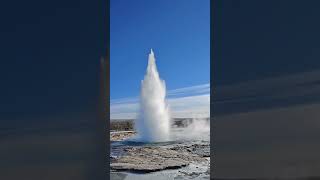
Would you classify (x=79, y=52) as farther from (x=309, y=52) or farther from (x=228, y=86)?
(x=309, y=52)

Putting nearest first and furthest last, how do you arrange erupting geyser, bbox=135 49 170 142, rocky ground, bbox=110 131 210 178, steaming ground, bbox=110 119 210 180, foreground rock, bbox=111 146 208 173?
steaming ground, bbox=110 119 210 180 → rocky ground, bbox=110 131 210 178 → foreground rock, bbox=111 146 208 173 → erupting geyser, bbox=135 49 170 142

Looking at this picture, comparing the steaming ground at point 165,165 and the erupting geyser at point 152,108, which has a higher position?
the erupting geyser at point 152,108

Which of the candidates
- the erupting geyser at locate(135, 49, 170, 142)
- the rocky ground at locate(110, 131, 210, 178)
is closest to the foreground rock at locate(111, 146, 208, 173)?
the rocky ground at locate(110, 131, 210, 178)

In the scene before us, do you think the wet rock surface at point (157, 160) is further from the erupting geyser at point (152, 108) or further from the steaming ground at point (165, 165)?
the erupting geyser at point (152, 108)

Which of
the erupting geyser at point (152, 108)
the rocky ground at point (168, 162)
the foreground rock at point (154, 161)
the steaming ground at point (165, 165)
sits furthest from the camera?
the erupting geyser at point (152, 108)

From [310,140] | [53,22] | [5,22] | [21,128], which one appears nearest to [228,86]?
[310,140]

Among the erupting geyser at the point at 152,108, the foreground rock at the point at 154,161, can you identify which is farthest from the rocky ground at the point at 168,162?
the erupting geyser at the point at 152,108

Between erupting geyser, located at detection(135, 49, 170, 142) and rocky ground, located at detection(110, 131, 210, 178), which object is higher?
erupting geyser, located at detection(135, 49, 170, 142)

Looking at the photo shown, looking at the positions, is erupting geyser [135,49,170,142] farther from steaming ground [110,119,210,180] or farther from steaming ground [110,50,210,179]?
steaming ground [110,119,210,180]

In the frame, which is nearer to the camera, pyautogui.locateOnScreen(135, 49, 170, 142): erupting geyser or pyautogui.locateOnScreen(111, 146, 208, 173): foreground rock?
pyautogui.locateOnScreen(111, 146, 208, 173): foreground rock

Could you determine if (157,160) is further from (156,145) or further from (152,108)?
(152,108)
